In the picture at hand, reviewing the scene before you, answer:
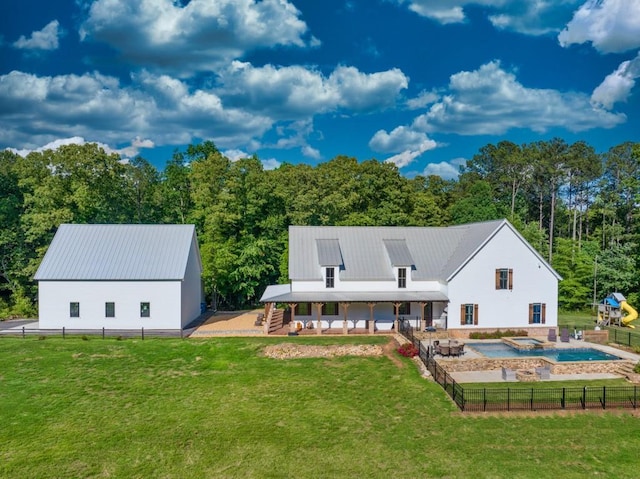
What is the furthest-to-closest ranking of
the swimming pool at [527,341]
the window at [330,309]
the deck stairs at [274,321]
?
the window at [330,309] < the deck stairs at [274,321] < the swimming pool at [527,341]

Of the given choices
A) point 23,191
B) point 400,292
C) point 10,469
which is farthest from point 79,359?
point 23,191

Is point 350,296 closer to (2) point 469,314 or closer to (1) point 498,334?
(2) point 469,314

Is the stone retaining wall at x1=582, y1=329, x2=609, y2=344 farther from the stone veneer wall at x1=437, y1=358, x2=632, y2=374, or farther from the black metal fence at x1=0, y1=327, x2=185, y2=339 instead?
the black metal fence at x1=0, y1=327, x2=185, y2=339

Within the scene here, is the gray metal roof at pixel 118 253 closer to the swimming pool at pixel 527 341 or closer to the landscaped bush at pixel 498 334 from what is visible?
the landscaped bush at pixel 498 334

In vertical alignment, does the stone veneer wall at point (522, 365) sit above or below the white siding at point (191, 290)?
below

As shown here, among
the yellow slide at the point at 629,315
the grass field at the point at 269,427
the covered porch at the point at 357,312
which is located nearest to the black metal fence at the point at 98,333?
the grass field at the point at 269,427
